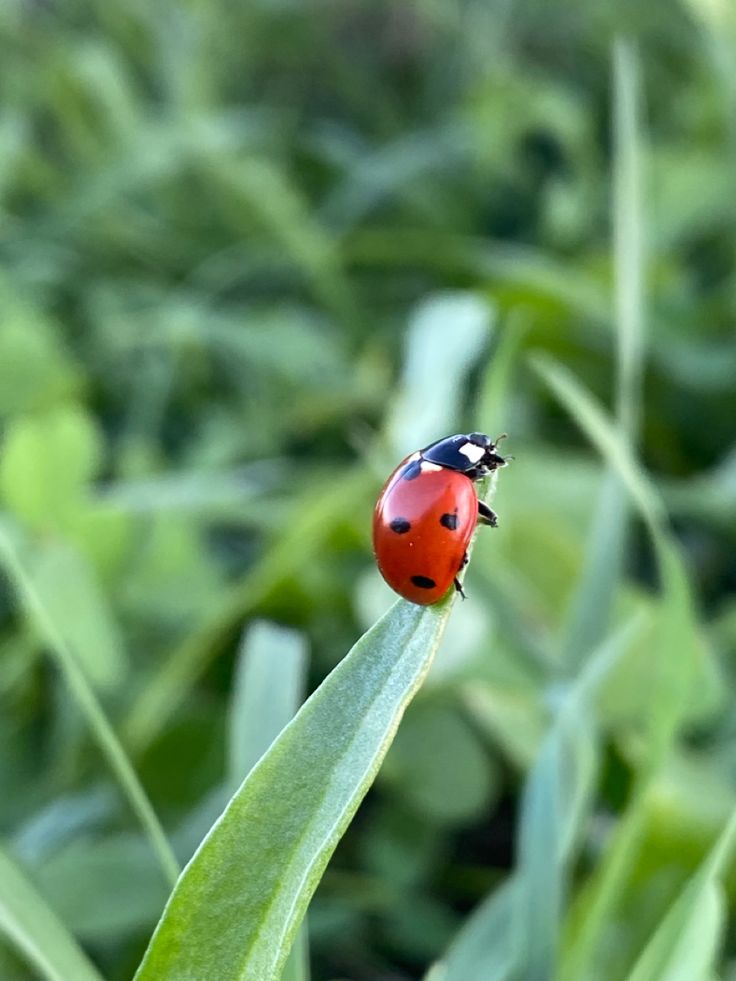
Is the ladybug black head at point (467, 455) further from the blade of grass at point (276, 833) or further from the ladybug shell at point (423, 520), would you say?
the blade of grass at point (276, 833)

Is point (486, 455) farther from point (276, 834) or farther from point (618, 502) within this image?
point (276, 834)

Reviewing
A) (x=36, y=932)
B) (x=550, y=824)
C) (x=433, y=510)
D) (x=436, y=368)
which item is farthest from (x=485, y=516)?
(x=436, y=368)

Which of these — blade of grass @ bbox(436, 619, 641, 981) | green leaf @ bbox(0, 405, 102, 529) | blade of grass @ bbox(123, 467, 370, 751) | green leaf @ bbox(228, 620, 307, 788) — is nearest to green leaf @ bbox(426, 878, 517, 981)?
blade of grass @ bbox(436, 619, 641, 981)

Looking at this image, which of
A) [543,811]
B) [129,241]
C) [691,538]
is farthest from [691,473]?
[129,241]

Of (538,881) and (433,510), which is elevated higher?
(433,510)

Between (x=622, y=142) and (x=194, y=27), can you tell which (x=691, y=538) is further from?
(x=194, y=27)

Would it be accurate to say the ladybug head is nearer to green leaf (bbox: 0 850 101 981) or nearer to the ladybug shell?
the ladybug shell
